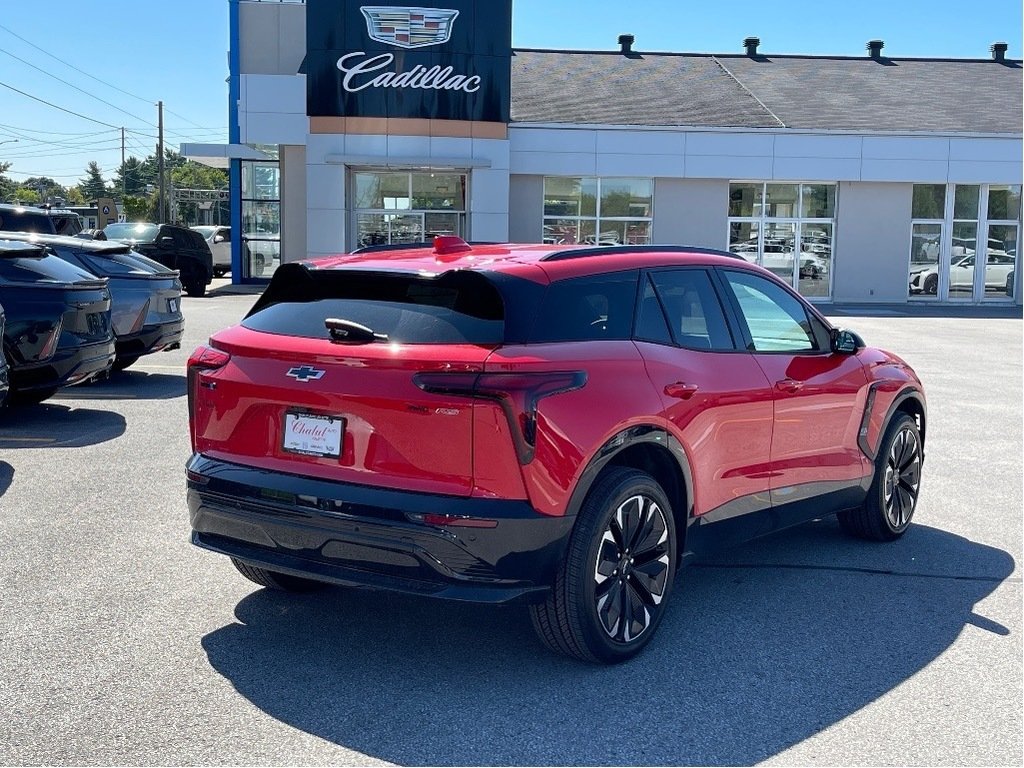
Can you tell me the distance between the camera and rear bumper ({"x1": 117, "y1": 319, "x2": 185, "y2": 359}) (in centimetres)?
1208

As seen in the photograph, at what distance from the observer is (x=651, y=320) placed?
490cm

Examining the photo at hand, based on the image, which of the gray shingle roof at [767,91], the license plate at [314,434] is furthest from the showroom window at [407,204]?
the license plate at [314,434]

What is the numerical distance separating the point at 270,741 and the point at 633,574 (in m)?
1.62

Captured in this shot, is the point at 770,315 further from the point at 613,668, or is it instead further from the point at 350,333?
the point at 350,333

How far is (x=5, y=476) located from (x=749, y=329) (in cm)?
518

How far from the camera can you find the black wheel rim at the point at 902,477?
6469 mm

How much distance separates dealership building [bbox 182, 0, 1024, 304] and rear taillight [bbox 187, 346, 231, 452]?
24482 millimetres

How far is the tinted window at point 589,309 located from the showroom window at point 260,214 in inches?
1186

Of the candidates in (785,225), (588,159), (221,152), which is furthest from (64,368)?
(785,225)

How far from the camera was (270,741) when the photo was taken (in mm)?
3742

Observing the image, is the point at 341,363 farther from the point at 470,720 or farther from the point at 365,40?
the point at 365,40

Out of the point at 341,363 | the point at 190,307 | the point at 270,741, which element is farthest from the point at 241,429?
the point at 190,307

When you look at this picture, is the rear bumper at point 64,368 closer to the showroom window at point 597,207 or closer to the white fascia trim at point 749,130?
the white fascia trim at point 749,130

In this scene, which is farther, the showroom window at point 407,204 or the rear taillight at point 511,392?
the showroom window at point 407,204
